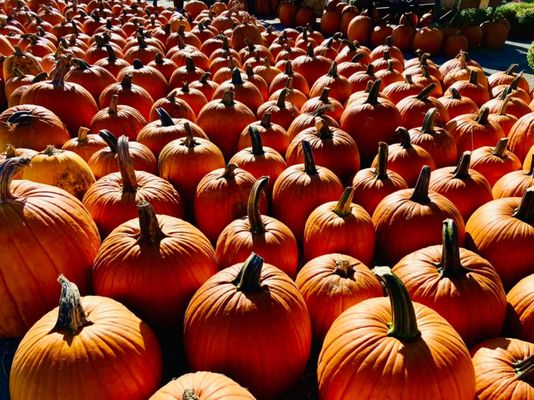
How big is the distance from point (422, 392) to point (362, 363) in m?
0.26

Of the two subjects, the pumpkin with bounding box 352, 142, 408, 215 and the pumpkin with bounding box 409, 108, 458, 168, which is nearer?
the pumpkin with bounding box 352, 142, 408, 215

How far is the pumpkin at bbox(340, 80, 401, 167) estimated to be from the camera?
466 centimetres

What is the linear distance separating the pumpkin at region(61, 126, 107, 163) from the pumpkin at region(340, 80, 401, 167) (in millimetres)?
2347

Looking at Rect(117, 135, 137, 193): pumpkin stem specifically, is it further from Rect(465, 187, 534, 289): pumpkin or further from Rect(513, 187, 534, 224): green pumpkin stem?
Rect(513, 187, 534, 224): green pumpkin stem

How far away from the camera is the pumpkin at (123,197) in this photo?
3.18 m

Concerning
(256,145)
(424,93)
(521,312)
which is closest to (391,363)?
(521,312)

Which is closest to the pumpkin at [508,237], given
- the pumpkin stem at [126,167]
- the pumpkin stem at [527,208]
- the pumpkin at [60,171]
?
the pumpkin stem at [527,208]

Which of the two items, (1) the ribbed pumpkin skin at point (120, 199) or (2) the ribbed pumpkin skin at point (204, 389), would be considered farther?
(1) the ribbed pumpkin skin at point (120, 199)

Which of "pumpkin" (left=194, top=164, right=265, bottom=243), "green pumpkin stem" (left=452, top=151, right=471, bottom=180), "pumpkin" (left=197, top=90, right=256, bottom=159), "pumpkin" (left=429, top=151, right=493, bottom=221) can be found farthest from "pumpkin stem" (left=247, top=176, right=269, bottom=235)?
"pumpkin" (left=197, top=90, right=256, bottom=159)

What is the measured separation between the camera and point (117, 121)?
14.7 ft

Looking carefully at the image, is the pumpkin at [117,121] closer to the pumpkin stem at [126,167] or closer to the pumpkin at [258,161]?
the pumpkin at [258,161]

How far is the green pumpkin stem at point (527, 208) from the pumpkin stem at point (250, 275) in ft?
6.07

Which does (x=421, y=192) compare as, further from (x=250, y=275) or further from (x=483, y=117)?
(x=483, y=117)

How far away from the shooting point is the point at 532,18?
14039 mm
